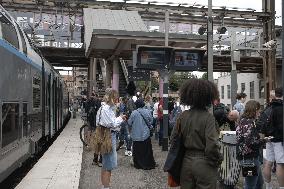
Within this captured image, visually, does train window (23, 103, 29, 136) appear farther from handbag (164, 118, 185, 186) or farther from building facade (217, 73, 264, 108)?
building facade (217, 73, 264, 108)

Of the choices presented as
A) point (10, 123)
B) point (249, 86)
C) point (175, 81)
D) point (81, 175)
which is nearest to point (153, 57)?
point (81, 175)

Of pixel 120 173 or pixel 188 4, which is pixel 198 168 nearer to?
pixel 120 173

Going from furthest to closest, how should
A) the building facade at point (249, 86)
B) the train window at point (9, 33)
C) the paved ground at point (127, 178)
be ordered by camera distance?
the building facade at point (249, 86) → the paved ground at point (127, 178) → the train window at point (9, 33)

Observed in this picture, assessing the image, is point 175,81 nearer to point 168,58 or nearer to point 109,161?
point 168,58

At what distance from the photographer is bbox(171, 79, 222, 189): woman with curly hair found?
413cm

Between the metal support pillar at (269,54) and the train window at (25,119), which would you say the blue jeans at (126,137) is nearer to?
the train window at (25,119)

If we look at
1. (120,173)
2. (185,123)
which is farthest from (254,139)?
(120,173)

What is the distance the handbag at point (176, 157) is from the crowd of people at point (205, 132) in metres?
0.04

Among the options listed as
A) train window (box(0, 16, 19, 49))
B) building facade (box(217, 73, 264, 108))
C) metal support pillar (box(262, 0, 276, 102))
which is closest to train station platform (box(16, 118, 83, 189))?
train window (box(0, 16, 19, 49))

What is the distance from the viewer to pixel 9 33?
25.5 ft

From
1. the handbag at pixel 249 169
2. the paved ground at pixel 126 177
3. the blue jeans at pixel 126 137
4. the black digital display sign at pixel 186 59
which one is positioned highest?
the black digital display sign at pixel 186 59

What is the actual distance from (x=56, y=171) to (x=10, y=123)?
105 inches

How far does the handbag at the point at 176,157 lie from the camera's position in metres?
4.24

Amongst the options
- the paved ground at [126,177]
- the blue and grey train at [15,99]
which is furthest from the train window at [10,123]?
the paved ground at [126,177]
